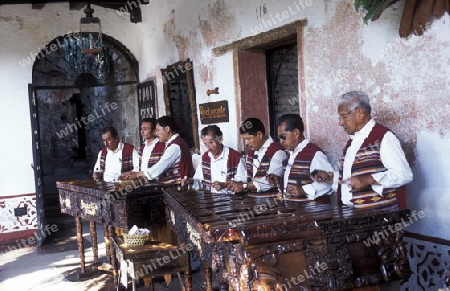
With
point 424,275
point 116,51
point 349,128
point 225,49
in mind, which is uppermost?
point 116,51

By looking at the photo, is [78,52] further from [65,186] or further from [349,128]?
[349,128]

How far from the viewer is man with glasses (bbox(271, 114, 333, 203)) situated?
3.46 meters

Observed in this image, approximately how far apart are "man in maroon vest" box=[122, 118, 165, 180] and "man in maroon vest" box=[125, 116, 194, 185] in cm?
10

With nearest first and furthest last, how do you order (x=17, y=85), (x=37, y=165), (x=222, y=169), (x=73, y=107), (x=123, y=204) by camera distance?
(x=123, y=204), (x=222, y=169), (x=37, y=165), (x=17, y=85), (x=73, y=107)

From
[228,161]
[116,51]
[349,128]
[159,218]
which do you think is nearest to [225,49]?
[228,161]

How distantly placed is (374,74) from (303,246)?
1.63 meters

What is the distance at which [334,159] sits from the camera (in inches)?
158

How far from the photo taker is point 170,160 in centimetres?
522

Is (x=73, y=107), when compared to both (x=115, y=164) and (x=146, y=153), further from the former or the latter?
(x=146, y=153)

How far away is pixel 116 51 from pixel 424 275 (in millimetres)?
6264

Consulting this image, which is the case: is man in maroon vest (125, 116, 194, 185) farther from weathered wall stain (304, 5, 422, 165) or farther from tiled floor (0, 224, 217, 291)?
weathered wall stain (304, 5, 422, 165)

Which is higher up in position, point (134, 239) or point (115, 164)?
point (115, 164)

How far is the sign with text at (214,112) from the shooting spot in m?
5.61

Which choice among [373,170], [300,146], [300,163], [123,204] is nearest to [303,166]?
[300,163]
